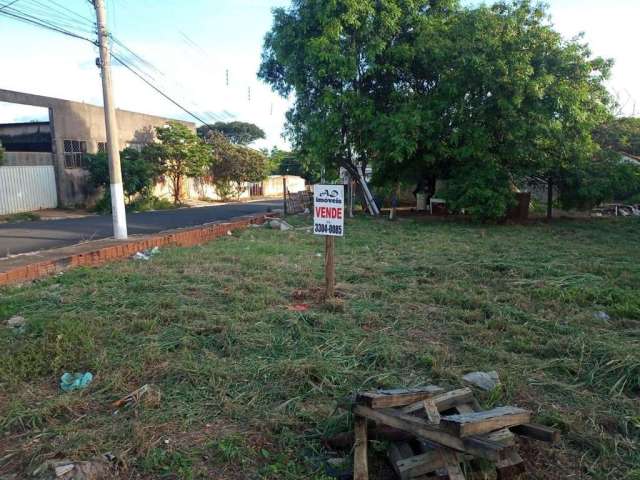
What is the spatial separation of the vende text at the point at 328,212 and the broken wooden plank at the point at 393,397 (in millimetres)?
2968

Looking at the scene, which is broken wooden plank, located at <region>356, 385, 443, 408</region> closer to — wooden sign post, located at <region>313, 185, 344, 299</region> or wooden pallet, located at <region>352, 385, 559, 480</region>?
wooden pallet, located at <region>352, 385, 559, 480</region>

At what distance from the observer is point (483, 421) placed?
238 cm

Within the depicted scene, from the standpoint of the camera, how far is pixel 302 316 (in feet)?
16.2

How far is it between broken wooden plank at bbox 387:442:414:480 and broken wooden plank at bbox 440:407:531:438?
32 centimetres

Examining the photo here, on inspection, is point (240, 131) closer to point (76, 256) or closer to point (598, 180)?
point (598, 180)

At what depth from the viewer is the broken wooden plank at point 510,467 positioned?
2.46 m

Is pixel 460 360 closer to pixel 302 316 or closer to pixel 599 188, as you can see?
pixel 302 316

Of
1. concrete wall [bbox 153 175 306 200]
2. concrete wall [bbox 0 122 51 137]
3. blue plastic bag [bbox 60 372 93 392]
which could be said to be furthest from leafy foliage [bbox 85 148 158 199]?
blue plastic bag [bbox 60 372 93 392]

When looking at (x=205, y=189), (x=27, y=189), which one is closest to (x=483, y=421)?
(x=27, y=189)

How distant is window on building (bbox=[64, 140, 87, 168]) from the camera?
21.2 metres

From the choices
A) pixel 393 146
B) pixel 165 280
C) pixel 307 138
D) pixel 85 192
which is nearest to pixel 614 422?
pixel 165 280

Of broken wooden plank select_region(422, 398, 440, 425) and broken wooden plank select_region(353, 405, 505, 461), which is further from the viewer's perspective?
broken wooden plank select_region(422, 398, 440, 425)

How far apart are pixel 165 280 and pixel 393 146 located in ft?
30.9

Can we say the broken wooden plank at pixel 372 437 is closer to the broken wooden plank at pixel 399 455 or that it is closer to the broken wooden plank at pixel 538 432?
the broken wooden plank at pixel 399 455
